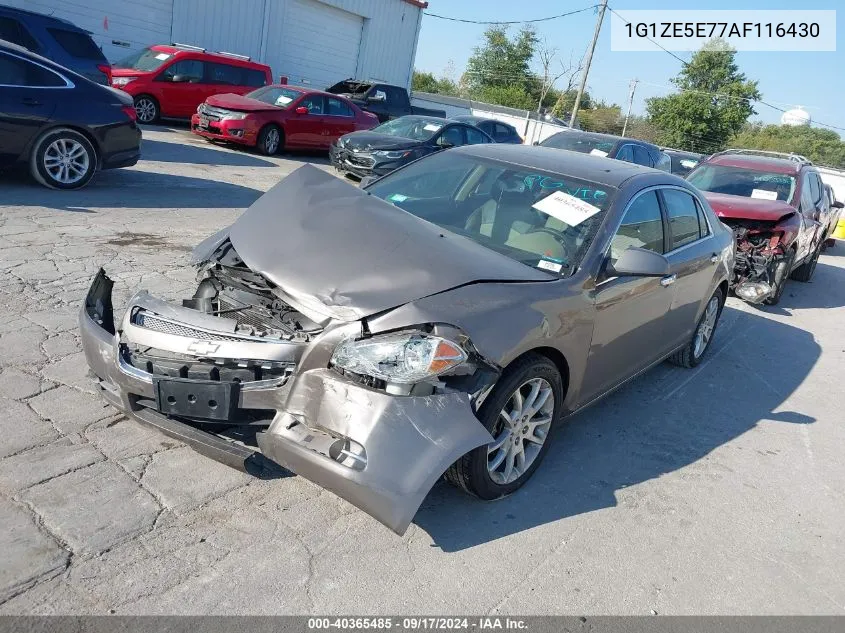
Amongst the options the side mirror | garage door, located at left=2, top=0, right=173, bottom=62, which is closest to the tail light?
garage door, located at left=2, top=0, right=173, bottom=62

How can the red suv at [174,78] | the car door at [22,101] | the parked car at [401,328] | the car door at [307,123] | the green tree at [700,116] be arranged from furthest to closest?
the green tree at [700,116]
the red suv at [174,78]
the car door at [307,123]
the car door at [22,101]
the parked car at [401,328]

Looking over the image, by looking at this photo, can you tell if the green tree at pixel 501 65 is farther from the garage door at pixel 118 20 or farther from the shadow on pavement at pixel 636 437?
the shadow on pavement at pixel 636 437

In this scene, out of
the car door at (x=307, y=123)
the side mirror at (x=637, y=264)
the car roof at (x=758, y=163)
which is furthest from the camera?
the car door at (x=307, y=123)

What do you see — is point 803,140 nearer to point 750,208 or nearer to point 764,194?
point 764,194

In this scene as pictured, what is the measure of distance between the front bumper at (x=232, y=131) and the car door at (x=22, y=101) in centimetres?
594

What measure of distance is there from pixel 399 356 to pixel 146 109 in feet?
49.0

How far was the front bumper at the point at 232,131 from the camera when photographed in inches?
559

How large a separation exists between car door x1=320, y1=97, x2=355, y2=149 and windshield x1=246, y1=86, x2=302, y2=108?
79cm

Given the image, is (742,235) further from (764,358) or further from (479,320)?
(479,320)

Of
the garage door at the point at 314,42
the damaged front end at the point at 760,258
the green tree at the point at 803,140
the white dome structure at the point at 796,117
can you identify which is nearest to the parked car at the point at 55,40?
the garage door at the point at 314,42

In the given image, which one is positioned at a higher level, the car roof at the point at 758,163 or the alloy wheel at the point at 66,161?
the car roof at the point at 758,163

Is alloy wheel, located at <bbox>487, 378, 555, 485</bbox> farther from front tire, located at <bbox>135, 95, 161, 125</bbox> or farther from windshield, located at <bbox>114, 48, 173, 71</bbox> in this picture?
windshield, located at <bbox>114, 48, 173, 71</bbox>

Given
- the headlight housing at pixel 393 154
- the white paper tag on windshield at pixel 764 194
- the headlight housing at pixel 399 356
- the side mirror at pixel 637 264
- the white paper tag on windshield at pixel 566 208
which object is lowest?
the headlight housing at pixel 393 154

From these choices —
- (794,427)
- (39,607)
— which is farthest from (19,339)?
(794,427)
